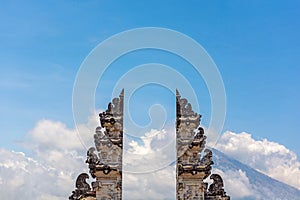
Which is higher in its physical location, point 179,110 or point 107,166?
point 179,110

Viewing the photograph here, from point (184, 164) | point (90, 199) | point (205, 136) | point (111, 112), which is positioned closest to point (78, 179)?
point (90, 199)

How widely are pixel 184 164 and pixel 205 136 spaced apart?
103cm

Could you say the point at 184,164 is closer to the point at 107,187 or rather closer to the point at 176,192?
the point at 176,192

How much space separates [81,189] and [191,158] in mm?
3332

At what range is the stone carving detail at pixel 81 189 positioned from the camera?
13.0 metres

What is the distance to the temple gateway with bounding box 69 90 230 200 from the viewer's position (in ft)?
41.8

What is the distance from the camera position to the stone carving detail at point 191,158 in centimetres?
1287

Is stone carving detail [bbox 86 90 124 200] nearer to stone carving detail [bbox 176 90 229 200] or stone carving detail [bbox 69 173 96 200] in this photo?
stone carving detail [bbox 69 173 96 200]

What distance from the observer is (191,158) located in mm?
13109

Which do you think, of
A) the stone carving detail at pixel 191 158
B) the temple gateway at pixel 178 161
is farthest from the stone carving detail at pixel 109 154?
the stone carving detail at pixel 191 158

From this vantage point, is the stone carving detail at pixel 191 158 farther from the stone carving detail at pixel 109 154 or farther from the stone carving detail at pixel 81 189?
the stone carving detail at pixel 81 189

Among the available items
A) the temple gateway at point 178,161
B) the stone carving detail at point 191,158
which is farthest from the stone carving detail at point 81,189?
the stone carving detail at point 191,158

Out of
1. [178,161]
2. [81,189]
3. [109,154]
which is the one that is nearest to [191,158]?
[178,161]

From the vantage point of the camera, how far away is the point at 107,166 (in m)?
12.7
